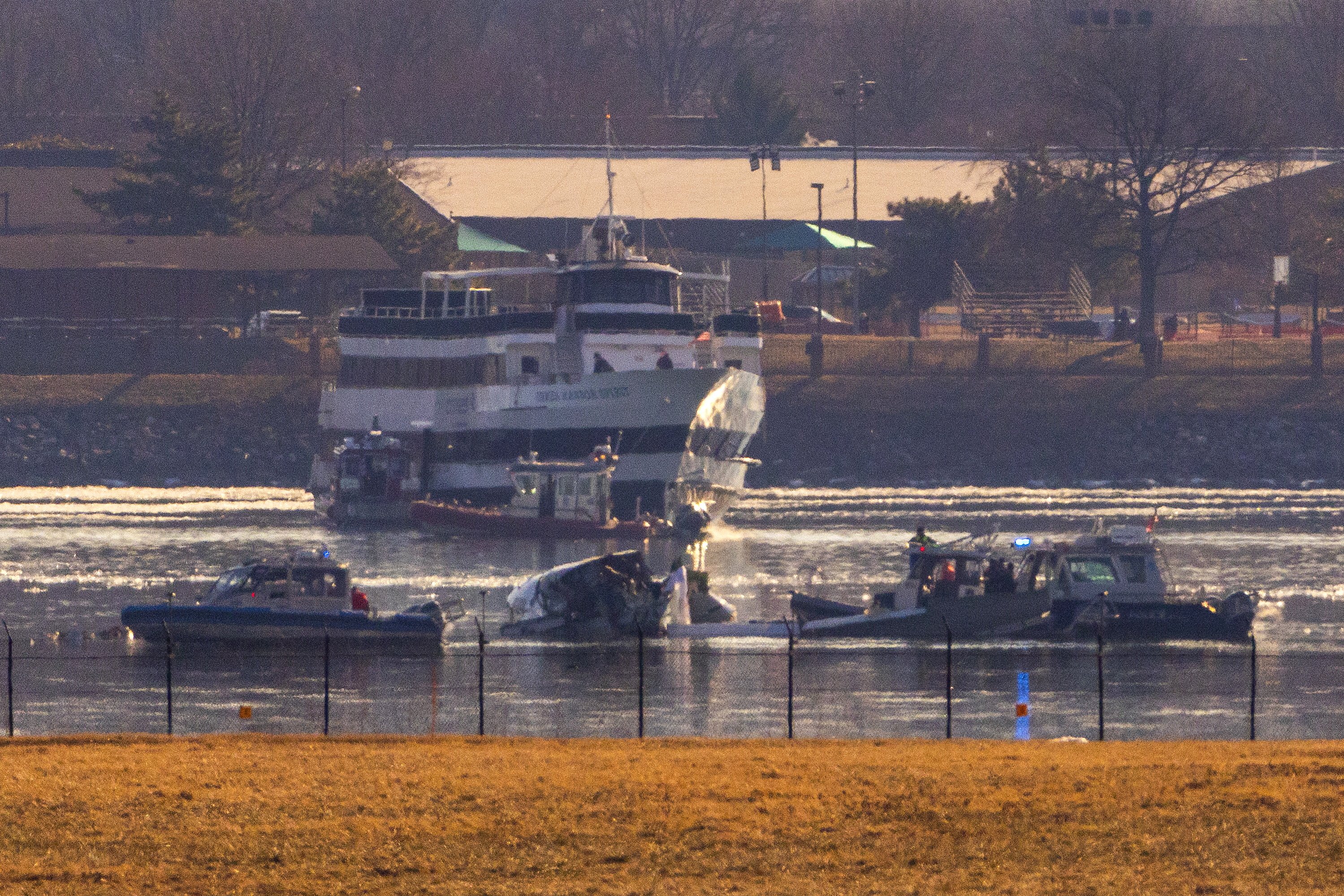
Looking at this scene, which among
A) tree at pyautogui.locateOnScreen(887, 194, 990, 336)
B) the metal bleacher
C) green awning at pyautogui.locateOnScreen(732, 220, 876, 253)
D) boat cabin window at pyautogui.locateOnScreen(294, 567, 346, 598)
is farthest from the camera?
green awning at pyautogui.locateOnScreen(732, 220, 876, 253)

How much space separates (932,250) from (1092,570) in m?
72.1

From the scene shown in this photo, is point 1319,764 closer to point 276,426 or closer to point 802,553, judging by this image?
point 802,553

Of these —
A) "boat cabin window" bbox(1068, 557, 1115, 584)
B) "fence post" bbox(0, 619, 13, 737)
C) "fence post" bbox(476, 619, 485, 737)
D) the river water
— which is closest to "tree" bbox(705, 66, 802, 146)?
the river water

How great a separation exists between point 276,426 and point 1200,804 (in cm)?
8411

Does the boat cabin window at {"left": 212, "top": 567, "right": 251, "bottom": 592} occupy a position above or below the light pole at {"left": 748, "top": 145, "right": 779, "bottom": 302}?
below

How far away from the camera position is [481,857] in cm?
2592

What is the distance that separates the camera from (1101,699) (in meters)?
33.9

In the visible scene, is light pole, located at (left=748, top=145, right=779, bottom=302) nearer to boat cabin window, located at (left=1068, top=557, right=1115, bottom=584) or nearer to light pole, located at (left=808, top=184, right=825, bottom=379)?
light pole, located at (left=808, top=184, right=825, bottom=379)

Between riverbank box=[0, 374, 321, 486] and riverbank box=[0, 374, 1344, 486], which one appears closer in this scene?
riverbank box=[0, 374, 321, 486]

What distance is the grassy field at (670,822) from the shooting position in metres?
24.9

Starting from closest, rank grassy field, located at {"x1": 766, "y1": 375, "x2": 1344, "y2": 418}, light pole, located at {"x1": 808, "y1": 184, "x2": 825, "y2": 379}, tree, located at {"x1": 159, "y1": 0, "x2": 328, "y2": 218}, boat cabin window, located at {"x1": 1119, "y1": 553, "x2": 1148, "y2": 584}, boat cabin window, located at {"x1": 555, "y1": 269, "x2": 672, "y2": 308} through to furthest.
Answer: boat cabin window, located at {"x1": 1119, "y1": 553, "x2": 1148, "y2": 584} < boat cabin window, located at {"x1": 555, "y1": 269, "x2": 672, "y2": 308} < grassy field, located at {"x1": 766, "y1": 375, "x2": 1344, "y2": 418} < light pole, located at {"x1": 808, "y1": 184, "x2": 825, "y2": 379} < tree, located at {"x1": 159, "y1": 0, "x2": 328, "y2": 218}

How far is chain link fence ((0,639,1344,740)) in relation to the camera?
3991 cm

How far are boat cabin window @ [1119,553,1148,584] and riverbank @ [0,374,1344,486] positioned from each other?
50.7 m

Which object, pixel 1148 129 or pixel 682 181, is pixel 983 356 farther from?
pixel 682 181
